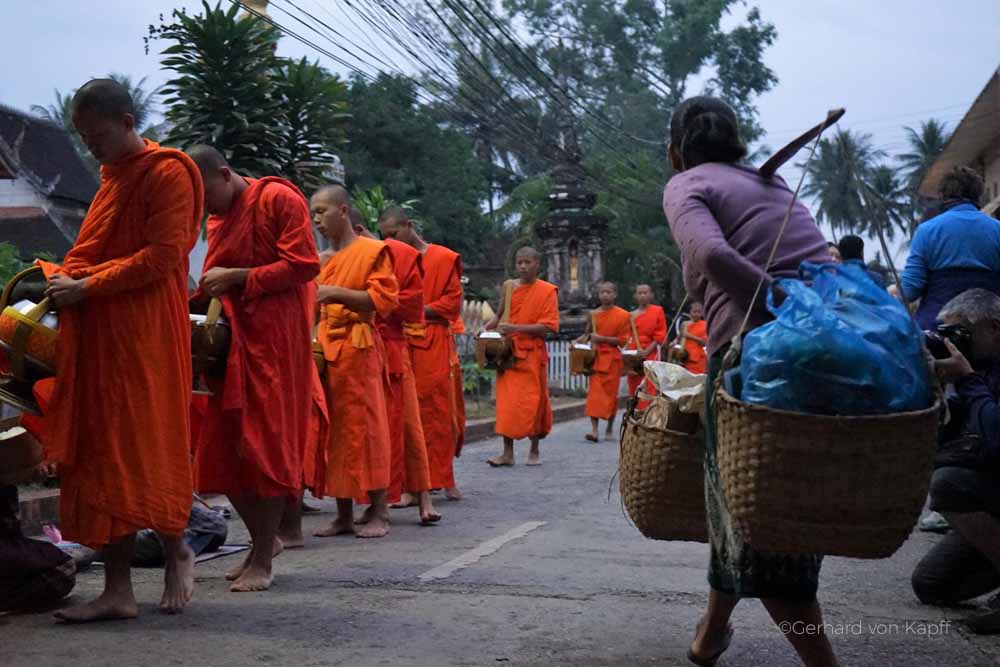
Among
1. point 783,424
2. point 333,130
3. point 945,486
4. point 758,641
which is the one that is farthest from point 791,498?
point 333,130

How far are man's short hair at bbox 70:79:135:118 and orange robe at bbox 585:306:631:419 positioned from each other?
9.94 metres

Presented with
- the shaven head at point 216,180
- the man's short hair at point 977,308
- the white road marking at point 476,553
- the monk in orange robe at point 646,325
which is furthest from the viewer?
the monk in orange robe at point 646,325

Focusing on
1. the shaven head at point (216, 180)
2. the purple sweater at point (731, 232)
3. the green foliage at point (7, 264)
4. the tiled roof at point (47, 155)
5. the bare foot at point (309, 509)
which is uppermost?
the tiled roof at point (47, 155)

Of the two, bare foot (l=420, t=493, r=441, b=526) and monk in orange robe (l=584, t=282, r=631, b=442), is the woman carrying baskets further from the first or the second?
monk in orange robe (l=584, t=282, r=631, b=442)

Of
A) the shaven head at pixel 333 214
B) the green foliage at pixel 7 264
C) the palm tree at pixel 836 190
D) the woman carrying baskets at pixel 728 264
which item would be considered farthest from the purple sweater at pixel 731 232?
the palm tree at pixel 836 190

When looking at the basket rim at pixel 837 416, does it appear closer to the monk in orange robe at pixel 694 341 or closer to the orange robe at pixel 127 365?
the orange robe at pixel 127 365

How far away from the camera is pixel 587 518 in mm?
7363

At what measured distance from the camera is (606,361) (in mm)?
14680

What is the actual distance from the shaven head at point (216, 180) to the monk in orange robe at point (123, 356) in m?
0.54

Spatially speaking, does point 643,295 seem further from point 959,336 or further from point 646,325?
point 959,336

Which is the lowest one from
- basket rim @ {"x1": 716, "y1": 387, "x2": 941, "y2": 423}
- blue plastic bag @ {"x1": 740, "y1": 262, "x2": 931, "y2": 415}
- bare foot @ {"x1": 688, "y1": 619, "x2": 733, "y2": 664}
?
bare foot @ {"x1": 688, "y1": 619, "x2": 733, "y2": 664}

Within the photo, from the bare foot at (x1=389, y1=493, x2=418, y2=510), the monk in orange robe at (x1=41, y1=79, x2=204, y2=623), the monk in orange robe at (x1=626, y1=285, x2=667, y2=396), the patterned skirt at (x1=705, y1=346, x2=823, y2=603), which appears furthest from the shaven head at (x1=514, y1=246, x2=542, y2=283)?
the patterned skirt at (x1=705, y1=346, x2=823, y2=603)

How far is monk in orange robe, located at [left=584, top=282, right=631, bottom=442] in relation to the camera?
14.4m

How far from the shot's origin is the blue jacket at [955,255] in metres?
6.57
